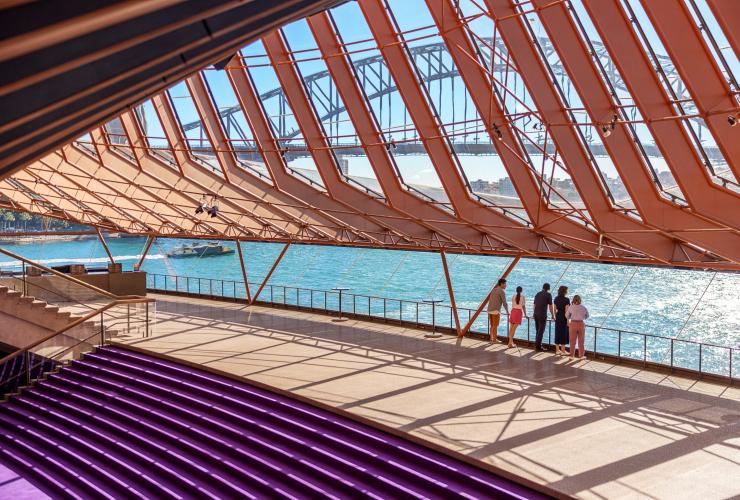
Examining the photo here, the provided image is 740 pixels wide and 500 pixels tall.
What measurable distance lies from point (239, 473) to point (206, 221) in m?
18.9

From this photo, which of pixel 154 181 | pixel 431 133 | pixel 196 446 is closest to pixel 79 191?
pixel 154 181

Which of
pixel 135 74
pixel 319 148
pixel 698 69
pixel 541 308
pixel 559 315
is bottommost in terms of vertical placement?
pixel 559 315

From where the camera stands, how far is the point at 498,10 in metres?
12.6

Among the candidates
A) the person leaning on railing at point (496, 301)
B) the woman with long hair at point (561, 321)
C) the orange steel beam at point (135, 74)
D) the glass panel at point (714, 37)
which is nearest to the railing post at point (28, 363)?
the person leaning on railing at point (496, 301)

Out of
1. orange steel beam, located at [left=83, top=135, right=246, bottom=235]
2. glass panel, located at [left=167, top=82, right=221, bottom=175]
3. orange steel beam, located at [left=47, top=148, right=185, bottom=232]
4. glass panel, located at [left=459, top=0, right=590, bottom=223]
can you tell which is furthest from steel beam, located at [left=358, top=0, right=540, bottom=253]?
orange steel beam, located at [left=47, top=148, right=185, bottom=232]

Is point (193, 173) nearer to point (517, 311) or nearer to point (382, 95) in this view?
point (382, 95)

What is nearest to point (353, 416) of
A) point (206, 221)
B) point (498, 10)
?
point (498, 10)

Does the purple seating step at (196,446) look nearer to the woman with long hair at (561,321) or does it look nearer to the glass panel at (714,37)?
the glass panel at (714,37)

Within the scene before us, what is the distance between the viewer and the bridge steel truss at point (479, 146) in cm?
1188

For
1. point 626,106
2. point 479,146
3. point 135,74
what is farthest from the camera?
point 479,146

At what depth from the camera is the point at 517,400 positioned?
543 inches

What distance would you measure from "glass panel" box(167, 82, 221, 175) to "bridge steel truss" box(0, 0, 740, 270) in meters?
0.09

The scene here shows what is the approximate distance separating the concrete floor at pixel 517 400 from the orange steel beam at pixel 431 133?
3192 mm

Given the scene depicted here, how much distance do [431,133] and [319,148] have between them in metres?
3.71
